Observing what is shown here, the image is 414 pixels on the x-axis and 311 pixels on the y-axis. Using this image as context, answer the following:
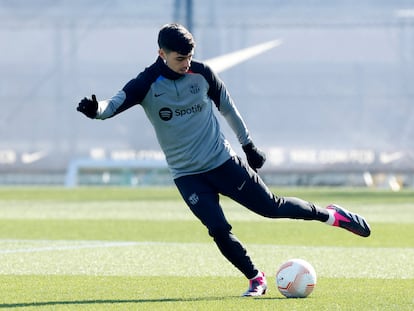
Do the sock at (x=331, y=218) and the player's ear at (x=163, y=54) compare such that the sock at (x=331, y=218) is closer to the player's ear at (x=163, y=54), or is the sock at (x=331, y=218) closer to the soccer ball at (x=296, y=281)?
the soccer ball at (x=296, y=281)

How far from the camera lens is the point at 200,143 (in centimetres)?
760

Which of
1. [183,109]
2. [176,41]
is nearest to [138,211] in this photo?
[183,109]

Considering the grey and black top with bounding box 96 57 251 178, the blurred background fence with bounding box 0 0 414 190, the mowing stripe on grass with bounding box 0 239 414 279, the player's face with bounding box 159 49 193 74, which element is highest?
the player's face with bounding box 159 49 193 74

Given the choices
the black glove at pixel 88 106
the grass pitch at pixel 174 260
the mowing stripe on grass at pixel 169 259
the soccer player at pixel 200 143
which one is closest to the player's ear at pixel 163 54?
the soccer player at pixel 200 143

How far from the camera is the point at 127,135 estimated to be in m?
34.4

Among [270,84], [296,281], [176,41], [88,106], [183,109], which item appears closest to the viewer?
[88,106]

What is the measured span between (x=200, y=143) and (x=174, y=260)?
2.89m

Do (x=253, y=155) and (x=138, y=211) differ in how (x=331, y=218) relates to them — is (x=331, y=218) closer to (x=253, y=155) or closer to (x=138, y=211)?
(x=253, y=155)

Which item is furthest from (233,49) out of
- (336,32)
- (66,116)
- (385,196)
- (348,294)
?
(348,294)

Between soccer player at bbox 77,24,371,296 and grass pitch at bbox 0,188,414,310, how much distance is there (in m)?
0.46

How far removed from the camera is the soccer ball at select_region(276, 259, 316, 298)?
7.43 meters

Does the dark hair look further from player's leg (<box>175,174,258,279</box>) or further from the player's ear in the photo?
player's leg (<box>175,174,258,279</box>)

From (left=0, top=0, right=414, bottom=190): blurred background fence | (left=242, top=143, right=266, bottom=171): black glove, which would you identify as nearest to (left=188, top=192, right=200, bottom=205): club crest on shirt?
(left=242, top=143, right=266, bottom=171): black glove

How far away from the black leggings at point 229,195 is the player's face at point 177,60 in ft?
2.11
